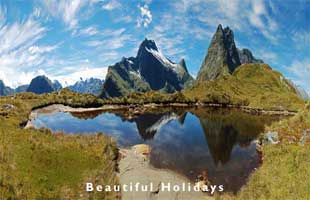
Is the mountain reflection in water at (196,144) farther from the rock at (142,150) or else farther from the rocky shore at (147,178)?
the rocky shore at (147,178)

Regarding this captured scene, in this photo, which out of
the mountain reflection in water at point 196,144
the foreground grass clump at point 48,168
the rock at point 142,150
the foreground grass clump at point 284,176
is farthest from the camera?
the rock at point 142,150

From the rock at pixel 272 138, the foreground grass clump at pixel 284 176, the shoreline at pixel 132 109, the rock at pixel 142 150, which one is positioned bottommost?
the foreground grass clump at pixel 284 176

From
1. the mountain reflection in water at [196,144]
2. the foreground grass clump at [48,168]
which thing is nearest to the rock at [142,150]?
the mountain reflection in water at [196,144]

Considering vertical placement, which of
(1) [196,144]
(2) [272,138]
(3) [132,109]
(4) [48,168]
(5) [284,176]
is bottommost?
(5) [284,176]

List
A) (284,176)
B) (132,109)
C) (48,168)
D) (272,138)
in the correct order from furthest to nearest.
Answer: (132,109) < (272,138) < (284,176) < (48,168)

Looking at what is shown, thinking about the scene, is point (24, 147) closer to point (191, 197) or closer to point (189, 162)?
point (191, 197)

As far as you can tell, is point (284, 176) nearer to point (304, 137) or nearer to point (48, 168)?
point (304, 137)

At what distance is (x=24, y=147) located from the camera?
31391 millimetres

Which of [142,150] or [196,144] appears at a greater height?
[196,144]

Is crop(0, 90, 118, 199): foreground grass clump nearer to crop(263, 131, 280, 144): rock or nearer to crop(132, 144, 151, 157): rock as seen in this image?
crop(132, 144, 151, 157): rock

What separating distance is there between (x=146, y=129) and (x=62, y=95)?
74.0 metres

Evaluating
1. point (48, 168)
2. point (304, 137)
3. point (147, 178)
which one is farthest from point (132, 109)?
point (48, 168)

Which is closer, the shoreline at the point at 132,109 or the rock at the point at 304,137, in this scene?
the rock at the point at 304,137

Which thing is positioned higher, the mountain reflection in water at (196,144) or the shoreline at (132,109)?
the shoreline at (132,109)
